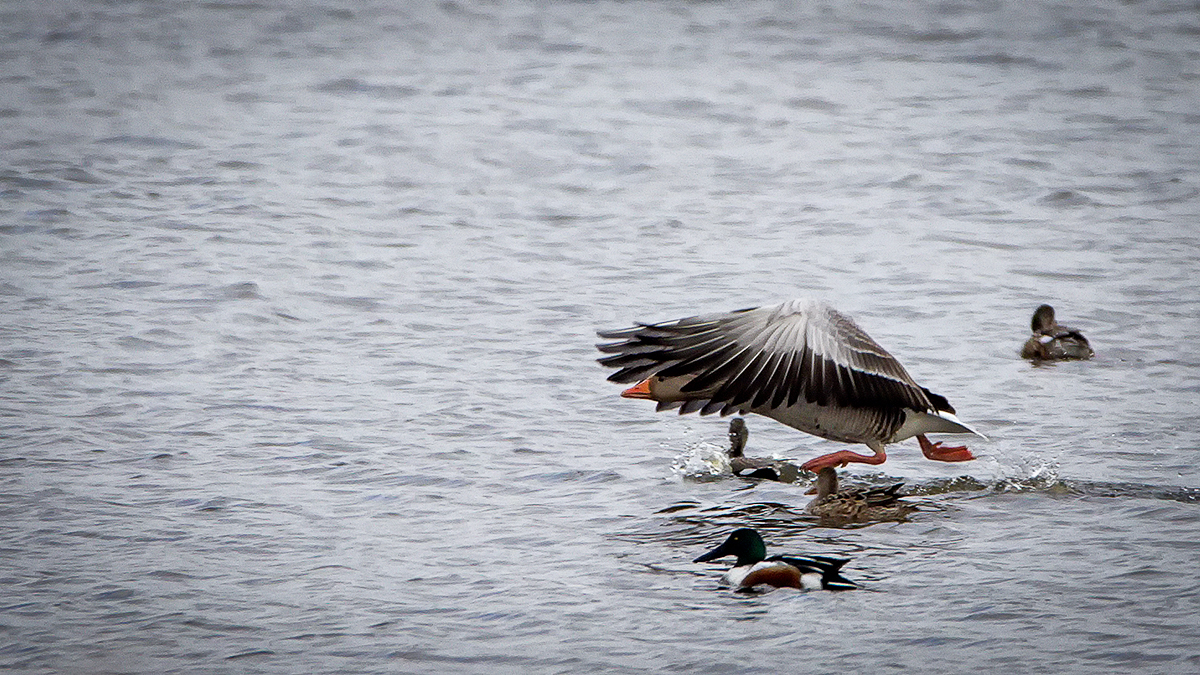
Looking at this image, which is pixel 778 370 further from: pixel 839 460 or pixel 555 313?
pixel 555 313

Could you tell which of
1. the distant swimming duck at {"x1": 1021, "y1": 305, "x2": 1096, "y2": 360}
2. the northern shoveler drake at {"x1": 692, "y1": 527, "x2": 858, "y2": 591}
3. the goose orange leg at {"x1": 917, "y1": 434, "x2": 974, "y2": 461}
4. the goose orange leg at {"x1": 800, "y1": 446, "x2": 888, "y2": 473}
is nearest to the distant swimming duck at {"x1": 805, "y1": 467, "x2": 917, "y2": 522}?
the goose orange leg at {"x1": 800, "y1": 446, "x2": 888, "y2": 473}

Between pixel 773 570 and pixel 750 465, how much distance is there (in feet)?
6.28

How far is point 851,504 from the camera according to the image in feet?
26.9

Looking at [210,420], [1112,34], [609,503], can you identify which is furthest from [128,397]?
[1112,34]

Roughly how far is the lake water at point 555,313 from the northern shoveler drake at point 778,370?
1.86 feet

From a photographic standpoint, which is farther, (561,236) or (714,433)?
(561,236)

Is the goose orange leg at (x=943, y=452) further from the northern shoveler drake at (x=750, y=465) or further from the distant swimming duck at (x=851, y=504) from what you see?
the northern shoveler drake at (x=750, y=465)

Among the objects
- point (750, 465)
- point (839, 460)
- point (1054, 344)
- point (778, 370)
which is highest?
point (778, 370)

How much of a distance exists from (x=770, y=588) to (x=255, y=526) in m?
2.65

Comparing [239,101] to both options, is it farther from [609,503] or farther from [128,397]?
[609,503]

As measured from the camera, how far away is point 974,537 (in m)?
7.99

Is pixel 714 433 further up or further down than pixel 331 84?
further down

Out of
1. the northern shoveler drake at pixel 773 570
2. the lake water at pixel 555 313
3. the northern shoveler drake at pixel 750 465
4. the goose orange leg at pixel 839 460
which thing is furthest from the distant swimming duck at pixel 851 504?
the northern shoveler drake at pixel 773 570

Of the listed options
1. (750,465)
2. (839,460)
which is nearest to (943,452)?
(839,460)
